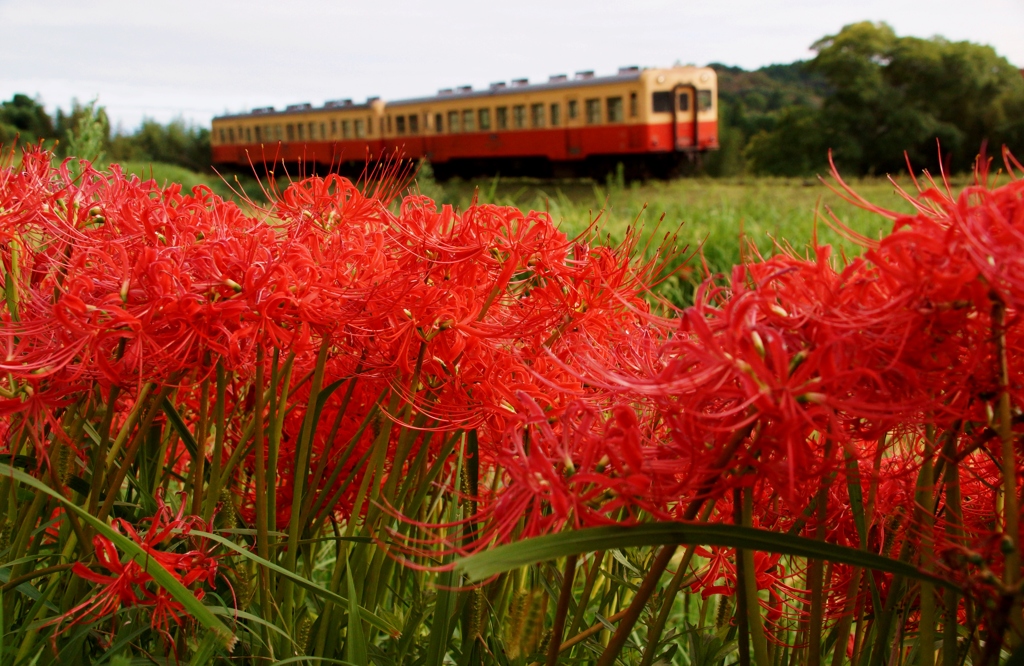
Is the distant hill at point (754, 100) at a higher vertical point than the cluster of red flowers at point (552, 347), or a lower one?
higher

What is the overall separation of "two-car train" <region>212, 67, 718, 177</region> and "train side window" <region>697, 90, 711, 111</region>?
0.02m

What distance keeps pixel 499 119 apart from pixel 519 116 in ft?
1.38

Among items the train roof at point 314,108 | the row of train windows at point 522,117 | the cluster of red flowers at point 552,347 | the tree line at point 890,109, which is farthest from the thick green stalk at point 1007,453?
the tree line at point 890,109

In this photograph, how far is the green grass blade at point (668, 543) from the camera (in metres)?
0.65

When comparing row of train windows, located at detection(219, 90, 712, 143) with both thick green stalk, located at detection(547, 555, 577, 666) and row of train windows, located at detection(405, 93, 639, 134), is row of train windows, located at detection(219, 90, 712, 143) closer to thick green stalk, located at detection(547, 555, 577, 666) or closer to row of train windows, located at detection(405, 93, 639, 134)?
row of train windows, located at detection(405, 93, 639, 134)

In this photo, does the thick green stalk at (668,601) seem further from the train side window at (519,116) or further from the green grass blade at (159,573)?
the train side window at (519,116)

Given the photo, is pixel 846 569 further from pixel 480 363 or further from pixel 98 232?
pixel 98 232

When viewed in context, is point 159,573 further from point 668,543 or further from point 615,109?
point 615,109

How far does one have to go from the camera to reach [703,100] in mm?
14922

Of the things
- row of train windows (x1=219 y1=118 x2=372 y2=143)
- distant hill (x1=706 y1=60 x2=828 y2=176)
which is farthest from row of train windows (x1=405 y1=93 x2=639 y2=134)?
distant hill (x1=706 y1=60 x2=828 y2=176)

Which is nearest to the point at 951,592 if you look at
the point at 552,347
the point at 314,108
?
the point at 552,347

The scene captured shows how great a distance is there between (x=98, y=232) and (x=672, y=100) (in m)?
13.6

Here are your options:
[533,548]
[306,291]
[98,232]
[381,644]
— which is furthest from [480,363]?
[381,644]

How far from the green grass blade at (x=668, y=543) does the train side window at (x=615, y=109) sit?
13.4 meters
